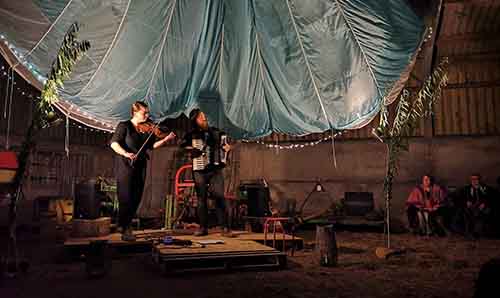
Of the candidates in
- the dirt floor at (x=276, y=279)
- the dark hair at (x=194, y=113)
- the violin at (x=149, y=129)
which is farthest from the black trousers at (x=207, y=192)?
the dark hair at (x=194, y=113)

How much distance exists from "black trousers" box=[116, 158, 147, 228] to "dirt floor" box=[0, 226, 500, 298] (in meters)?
0.64

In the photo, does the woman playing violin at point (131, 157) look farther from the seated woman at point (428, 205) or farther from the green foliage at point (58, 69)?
the seated woman at point (428, 205)

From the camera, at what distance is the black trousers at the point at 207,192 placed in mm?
5562

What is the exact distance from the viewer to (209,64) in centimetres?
706

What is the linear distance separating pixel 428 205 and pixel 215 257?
18.3 ft

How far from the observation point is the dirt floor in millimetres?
3275

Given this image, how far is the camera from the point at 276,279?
379 cm

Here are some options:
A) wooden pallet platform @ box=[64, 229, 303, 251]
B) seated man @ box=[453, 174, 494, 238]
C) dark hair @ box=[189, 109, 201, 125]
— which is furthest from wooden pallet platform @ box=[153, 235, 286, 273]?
seated man @ box=[453, 174, 494, 238]

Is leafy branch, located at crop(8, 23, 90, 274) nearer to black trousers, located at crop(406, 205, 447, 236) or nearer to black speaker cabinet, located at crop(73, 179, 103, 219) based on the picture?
black speaker cabinet, located at crop(73, 179, 103, 219)

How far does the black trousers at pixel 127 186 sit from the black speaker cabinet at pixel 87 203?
0.78m

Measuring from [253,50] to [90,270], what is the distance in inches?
195

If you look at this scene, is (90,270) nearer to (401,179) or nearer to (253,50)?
(253,50)

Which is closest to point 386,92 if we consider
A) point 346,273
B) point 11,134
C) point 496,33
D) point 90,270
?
point 346,273

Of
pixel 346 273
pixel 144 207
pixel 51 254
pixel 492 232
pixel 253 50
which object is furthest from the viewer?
pixel 144 207
